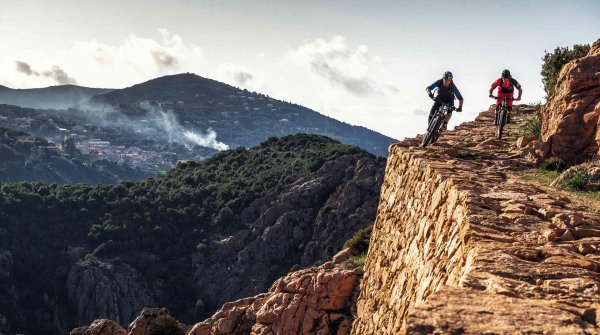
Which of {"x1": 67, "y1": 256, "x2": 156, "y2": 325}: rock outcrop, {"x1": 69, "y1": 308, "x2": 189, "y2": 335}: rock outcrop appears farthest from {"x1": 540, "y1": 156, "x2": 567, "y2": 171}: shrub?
{"x1": 67, "y1": 256, "x2": 156, "y2": 325}: rock outcrop

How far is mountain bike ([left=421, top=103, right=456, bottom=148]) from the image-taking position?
15.5 m

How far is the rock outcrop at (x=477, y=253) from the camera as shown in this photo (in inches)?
196

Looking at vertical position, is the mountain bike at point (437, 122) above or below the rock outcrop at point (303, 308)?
above

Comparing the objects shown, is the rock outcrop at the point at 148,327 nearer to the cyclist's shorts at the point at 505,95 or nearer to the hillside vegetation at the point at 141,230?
the cyclist's shorts at the point at 505,95

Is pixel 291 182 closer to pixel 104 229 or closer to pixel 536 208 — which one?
pixel 104 229

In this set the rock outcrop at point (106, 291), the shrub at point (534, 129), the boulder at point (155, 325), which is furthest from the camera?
the rock outcrop at point (106, 291)

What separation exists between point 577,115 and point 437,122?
3486 millimetres

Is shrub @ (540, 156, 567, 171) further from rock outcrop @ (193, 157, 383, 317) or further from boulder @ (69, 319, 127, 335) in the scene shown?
rock outcrop @ (193, 157, 383, 317)

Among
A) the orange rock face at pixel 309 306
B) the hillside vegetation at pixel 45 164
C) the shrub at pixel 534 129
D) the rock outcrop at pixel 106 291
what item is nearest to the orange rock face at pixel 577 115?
the shrub at pixel 534 129

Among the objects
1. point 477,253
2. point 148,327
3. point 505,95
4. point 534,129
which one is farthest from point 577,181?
point 148,327

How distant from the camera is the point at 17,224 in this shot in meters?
66.4

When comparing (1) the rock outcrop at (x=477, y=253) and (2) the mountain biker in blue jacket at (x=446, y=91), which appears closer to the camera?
(1) the rock outcrop at (x=477, y=253)

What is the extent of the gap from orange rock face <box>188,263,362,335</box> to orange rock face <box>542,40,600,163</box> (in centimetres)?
656

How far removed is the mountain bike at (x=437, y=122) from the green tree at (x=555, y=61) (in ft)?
16.9
